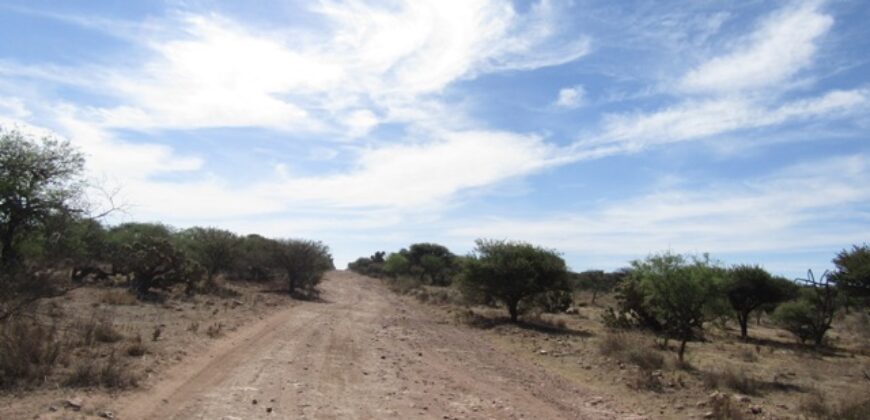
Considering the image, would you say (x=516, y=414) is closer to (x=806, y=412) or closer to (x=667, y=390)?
(x=667, y=390)

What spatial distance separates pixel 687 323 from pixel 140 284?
22.6m

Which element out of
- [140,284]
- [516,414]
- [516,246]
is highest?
[516,246]

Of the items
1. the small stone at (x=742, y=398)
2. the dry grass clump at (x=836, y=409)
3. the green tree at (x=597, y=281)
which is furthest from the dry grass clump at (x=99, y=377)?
the green tree at (x=597, y=281)

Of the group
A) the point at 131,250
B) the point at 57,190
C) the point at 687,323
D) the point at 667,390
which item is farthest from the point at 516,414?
the point at 131,250

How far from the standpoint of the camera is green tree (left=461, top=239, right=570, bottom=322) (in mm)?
27094

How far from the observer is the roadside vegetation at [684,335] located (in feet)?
41.0

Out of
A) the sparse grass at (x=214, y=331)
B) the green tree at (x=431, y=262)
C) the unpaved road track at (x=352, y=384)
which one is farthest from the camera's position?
the green tree at (x=431, y=262)

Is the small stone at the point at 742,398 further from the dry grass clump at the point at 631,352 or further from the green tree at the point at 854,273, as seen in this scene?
the green tree at the point at 854,273

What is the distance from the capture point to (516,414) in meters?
9.52

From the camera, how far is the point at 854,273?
2328 centimetres

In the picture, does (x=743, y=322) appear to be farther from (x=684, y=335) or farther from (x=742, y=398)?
(x=742, y=398)

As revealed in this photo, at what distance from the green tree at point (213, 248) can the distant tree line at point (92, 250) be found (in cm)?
6

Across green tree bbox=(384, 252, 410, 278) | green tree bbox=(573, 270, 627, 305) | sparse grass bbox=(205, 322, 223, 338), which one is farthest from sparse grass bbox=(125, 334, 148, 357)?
green tree bbox=(384, 252, 410, 278)

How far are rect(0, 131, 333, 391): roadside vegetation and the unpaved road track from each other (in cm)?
127
